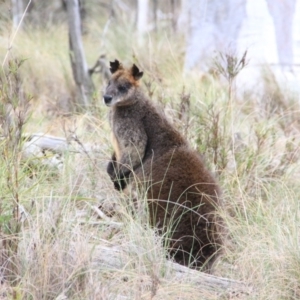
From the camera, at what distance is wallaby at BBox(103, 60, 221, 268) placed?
5496 mm

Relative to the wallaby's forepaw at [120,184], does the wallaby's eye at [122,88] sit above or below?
above

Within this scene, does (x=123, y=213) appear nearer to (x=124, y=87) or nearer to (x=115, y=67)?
(x=124, y=87)

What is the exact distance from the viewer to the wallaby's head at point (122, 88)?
6.41 m

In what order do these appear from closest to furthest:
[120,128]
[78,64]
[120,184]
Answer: [120,184] → [120,128] → [78,64]

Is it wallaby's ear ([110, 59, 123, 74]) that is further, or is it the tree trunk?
the tree trunk

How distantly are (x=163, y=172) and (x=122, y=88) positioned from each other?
969 mm

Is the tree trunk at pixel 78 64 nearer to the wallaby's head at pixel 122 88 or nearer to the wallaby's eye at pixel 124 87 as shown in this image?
the wallaby's head at pixel 122 88

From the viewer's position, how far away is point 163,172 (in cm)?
582

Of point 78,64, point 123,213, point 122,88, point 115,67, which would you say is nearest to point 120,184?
point 123,213

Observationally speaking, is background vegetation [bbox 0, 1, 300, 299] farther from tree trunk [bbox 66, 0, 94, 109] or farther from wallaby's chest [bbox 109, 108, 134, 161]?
tree trunk [bbox 66, 0, 94, 109]

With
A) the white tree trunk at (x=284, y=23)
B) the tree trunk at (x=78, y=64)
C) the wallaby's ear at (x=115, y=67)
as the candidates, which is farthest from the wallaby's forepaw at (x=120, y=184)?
the white tree trunk at (x=284, y=23)

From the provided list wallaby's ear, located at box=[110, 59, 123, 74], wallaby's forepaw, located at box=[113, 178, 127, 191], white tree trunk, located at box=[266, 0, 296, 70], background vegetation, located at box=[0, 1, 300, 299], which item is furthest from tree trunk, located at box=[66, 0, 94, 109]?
wallaby's forepaw, located at box=[113, 178, 127, 191]

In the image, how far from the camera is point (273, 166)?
7.26 m

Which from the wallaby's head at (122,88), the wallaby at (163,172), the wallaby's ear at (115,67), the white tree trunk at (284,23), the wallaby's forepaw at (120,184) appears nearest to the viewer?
the wallaby at (163,172)
